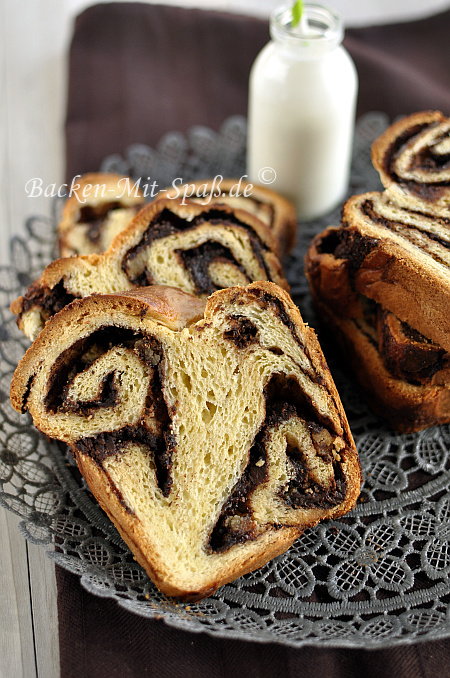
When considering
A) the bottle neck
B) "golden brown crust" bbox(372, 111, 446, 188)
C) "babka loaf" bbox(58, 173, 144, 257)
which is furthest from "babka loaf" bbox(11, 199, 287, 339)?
the bottle neck

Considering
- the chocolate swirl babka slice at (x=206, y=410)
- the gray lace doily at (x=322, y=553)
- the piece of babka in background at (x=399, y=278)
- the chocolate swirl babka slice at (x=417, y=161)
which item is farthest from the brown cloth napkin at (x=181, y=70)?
the chocolate swirl babka slice at (x=206, y=410)

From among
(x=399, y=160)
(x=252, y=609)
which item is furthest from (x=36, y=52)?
(x=252, y=609)

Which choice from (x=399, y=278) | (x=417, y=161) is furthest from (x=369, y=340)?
(x=417, y=161)

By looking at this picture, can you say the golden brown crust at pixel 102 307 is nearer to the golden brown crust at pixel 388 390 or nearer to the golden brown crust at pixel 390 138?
the golden brown crust at pixel 388 390

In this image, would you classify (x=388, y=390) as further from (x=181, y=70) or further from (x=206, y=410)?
(x=181, y=70)

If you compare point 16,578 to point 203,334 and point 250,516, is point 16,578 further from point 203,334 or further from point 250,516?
point 203,334
